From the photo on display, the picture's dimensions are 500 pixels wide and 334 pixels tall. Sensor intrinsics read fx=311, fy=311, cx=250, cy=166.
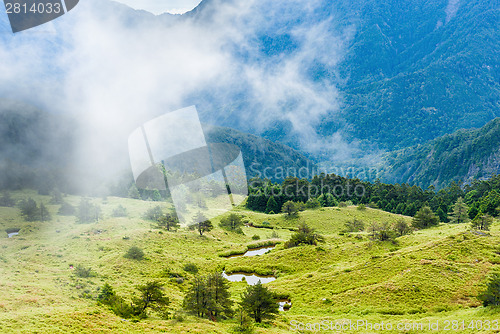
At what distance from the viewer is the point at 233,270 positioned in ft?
186

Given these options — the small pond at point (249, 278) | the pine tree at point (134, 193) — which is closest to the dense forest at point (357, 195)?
the pine tree at point (134, 193)

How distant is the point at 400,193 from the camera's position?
150750 mm

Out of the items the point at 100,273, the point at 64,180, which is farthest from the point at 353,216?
the point at 64,180

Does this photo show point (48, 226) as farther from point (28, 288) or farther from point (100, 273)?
point (28, 288)

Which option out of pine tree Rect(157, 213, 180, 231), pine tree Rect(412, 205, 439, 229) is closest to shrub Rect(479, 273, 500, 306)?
pine tree Rect(412, 205, 439, 229)

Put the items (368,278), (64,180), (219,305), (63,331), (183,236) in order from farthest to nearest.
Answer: (64,180) < (183,236) < (368,278) < (219,305) < (63,331)

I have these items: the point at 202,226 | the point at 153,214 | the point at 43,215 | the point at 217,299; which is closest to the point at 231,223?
the point at 202,226

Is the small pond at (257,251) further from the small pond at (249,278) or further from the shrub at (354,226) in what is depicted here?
the shrub at (354,226)

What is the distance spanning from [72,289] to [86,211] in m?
58.6

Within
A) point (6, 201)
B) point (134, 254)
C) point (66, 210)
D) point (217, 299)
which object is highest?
point (6, 201)
